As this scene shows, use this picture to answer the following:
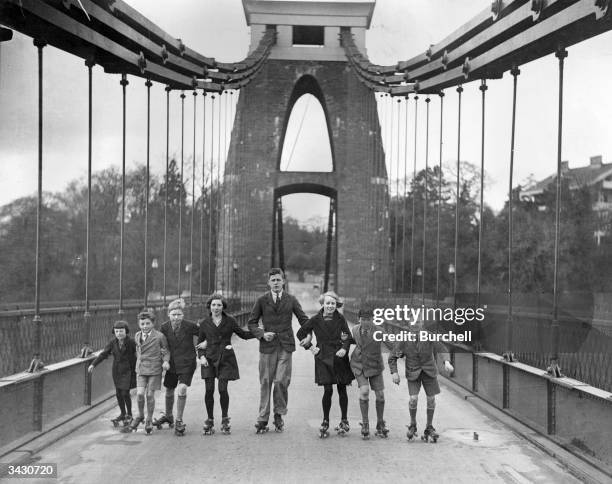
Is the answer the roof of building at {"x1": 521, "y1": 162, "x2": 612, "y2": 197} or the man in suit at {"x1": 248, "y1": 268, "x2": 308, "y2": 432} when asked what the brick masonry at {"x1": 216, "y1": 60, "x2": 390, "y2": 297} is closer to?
the roof of building at {"x1": 521, "y1": 162, "x2": 612, "y2": 197}

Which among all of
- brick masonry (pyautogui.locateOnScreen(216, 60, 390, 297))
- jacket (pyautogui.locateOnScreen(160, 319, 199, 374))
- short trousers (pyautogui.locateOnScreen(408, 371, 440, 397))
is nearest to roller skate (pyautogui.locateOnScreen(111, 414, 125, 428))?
jacket (pyautogui.locateOnScreen(160, 319, 199, 374))

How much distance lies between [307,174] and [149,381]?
33.1m

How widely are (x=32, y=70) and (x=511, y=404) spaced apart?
4.75m

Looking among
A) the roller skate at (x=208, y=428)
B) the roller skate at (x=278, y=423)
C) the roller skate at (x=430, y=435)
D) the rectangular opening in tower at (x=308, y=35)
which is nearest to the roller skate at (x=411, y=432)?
the roller skate at (x=430, y=435)

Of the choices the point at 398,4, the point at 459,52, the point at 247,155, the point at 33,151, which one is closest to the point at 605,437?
the point at 398,4

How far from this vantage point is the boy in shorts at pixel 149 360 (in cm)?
630

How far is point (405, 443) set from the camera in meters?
5.89

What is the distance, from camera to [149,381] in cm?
634

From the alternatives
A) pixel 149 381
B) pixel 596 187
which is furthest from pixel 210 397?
pixel 596 187

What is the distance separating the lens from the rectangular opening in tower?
4035 cm

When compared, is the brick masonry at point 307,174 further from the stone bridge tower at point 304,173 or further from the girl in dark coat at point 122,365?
the girl in dark coat at point 122,365

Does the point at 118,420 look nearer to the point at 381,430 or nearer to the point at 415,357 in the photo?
the point at 381,430

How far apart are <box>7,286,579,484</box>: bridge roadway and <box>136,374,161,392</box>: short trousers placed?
335mm

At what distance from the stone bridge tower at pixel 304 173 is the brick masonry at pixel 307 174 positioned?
0.04 m
